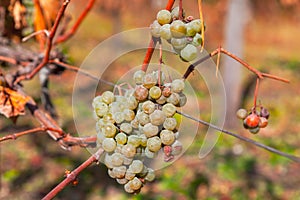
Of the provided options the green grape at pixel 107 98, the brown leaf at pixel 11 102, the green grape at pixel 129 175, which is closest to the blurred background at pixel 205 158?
the brown leaf at pixel 11 102

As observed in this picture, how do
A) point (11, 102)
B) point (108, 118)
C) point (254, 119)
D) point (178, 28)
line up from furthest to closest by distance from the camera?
point (11, 102) < point (254, 119) < point (108, 118) < point (178, 28)

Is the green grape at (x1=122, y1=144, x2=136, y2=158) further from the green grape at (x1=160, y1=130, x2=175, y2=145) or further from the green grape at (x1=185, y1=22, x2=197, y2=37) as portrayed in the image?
the green grape at (x1=185, y1=22, x2=197, y2=37)

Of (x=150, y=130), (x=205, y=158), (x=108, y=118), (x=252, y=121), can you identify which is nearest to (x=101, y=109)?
(x=108, y=118)

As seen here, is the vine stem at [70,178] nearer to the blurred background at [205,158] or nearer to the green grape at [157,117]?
the green grape at [157,117]

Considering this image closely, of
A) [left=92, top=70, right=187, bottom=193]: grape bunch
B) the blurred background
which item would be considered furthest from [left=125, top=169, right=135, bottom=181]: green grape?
the blurred background

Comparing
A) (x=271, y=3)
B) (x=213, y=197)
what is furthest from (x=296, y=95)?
(x=213, y=197)

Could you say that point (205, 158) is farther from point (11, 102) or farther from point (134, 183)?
point (134, 183)
